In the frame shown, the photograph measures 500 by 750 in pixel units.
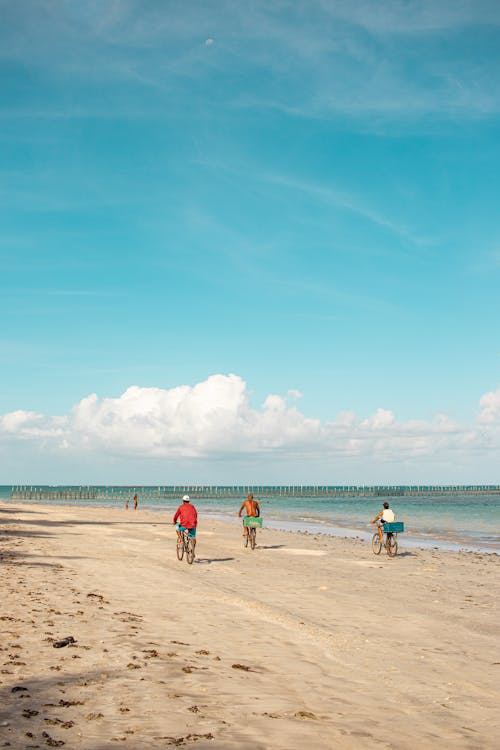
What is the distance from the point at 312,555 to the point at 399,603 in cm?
1228

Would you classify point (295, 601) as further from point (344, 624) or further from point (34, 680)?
point (34, 680)

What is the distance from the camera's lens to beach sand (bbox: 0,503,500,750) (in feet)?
21.4

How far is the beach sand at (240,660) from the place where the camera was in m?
6.53

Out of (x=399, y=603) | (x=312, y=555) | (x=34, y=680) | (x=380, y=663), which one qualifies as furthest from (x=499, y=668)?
(x=312, y=555)

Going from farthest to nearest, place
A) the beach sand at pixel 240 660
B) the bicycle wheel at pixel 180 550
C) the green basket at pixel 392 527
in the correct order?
the green basket at pixel 392 527 → the bicycle wheel at pixel 180 550 → the beach sand at pixel 240 660

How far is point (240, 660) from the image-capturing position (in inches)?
372

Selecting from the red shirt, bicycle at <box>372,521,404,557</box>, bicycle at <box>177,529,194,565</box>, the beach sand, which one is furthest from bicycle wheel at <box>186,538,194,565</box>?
bicycle at <box>372,521,404,557</box>

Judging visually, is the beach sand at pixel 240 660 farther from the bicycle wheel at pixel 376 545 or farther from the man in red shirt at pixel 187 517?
the bicycle wheel at pixel 376 545

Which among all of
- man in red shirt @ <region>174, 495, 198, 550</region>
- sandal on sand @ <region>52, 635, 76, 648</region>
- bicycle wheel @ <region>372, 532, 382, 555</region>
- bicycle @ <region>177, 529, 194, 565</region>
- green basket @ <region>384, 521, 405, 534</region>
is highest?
man in red shirt @ <region>174, 495, 198, 550</region>

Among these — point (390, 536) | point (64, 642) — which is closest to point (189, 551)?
point (390, 536)

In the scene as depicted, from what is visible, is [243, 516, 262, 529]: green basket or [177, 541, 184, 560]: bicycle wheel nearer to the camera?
[177, 541, 184, 560]: bicycle wheel

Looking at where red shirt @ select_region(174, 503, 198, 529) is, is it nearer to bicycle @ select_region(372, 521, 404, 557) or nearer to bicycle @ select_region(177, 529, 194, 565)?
bicycle @ select_region(177, 529, 194, 565)

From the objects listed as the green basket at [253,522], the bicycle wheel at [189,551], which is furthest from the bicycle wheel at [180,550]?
the green basket at [253,522]

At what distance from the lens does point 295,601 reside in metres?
15.5
